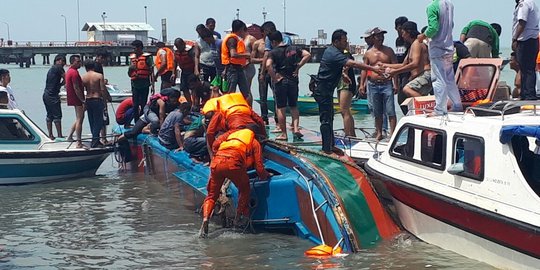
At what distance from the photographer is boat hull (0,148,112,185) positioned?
15.3 metres

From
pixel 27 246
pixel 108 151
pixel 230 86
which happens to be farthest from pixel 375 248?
pixel 108 151

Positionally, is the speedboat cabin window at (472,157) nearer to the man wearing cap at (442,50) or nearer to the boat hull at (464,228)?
the boat hull at (464,228)

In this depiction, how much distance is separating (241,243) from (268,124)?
614 centimetres

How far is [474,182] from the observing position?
8406 mm

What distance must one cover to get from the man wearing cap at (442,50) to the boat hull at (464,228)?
126 centimetres

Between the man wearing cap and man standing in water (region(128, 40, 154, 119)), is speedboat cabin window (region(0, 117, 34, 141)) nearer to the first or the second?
man standing in water (region(128, 40, 154, 119))

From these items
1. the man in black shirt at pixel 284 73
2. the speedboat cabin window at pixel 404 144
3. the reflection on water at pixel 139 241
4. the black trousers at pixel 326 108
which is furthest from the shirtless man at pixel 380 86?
the reflection on water at pixel 139 241

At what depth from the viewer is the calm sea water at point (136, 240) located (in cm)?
957

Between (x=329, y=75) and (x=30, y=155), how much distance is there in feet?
21.0

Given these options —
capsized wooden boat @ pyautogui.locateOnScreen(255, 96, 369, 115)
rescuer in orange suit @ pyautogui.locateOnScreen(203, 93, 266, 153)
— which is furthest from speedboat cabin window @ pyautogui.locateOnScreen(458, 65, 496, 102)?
capsized wooden boat @ pyautogui.locateOnScreen(255, 96, 369, 115)

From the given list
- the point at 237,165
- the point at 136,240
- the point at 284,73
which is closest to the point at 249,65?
the point at 284,73

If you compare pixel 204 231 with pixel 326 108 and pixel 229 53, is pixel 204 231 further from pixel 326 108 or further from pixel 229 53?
pixel 229 53

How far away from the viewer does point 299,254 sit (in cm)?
998

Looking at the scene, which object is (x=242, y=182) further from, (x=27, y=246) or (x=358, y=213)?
(x=27, y=246)
